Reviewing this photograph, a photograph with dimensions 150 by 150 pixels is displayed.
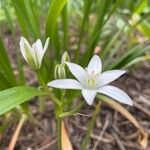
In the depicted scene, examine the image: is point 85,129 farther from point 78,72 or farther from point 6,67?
point 78,72

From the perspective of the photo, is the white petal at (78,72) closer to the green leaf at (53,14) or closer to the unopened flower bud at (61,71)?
the unopened flower bud at (61,71)

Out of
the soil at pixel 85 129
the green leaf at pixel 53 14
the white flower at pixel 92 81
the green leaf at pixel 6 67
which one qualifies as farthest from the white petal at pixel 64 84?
the soil at pixel 85 129

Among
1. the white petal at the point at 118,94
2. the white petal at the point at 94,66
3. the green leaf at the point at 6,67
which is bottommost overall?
the green leaf at the point at 6,67

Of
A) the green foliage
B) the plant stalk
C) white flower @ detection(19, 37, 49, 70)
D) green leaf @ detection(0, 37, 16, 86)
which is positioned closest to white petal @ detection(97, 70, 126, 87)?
white flower @ detection(19, 37, 49, 70)

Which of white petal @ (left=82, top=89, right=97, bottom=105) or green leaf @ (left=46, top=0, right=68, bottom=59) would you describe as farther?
green leaf @ (left=46, top=0, right=68, bottom=59)

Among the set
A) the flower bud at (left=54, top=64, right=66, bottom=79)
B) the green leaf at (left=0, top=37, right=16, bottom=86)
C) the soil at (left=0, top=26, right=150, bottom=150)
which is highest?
the flower bud at (left=54, top=64, right=66, bottom=79)

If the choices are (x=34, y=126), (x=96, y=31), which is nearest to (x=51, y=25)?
(x=96, y=31)

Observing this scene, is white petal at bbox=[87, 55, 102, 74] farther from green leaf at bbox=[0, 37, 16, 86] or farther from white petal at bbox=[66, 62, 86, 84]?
green leaf at bbox=[0, 37, 16, 86]

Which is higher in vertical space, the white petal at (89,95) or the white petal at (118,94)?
the white petal at (89,95)
